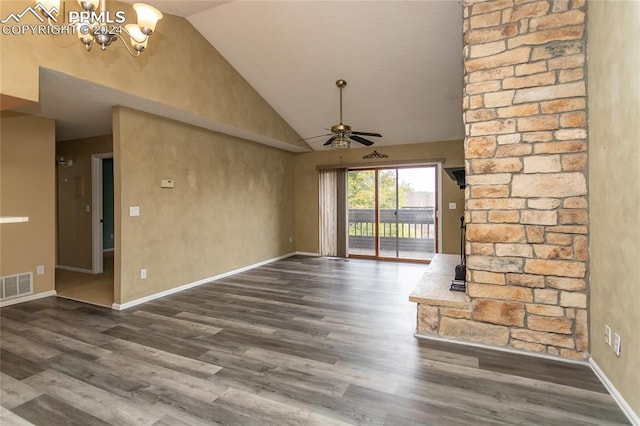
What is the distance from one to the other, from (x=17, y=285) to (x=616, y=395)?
618 cm

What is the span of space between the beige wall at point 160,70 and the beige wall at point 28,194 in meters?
1.86

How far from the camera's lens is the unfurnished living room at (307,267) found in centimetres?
201

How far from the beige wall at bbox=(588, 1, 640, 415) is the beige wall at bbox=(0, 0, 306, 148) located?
4214mm

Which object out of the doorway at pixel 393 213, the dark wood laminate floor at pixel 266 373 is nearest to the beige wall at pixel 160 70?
the dark wood laminate floor at pixel 266 373

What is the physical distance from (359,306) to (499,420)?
82.7 inches

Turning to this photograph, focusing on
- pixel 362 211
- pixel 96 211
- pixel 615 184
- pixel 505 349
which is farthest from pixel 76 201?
pixel 615 184

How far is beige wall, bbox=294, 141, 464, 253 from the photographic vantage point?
6.16 m

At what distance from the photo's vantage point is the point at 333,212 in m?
7.23

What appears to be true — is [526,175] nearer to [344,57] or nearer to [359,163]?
[344,57]

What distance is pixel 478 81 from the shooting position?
8.99 ft

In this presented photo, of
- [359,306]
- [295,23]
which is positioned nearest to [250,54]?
[295,23]

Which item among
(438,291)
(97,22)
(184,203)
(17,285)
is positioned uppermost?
(97,22)

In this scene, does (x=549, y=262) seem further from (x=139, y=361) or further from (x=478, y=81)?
(x=139, y=361)

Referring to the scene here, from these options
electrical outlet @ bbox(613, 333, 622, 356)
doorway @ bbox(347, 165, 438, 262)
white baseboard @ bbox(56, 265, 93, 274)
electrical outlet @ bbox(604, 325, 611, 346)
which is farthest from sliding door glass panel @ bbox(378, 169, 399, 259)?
white baseboard @ bbox(56, 265, 93, 274)
